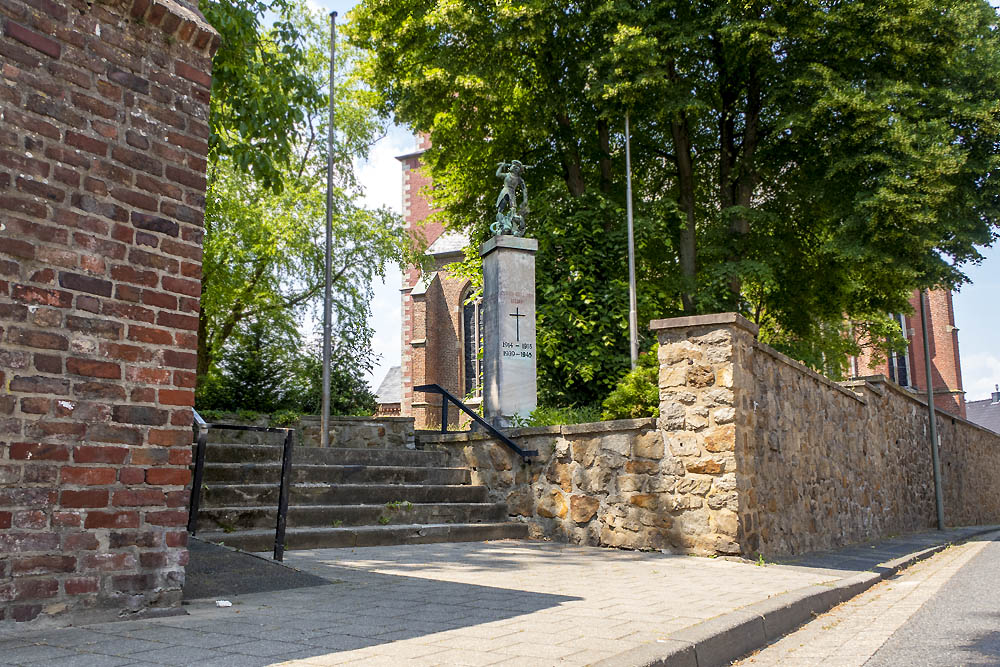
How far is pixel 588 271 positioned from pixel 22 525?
14.7m

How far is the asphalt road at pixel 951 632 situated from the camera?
423 cm

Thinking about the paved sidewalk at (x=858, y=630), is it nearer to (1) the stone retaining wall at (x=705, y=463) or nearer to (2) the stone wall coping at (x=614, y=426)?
(1) the stone retaining wall at (x=705, y=463)

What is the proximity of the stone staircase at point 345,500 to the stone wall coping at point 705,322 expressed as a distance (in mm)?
2885

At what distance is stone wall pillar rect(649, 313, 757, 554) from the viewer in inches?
310

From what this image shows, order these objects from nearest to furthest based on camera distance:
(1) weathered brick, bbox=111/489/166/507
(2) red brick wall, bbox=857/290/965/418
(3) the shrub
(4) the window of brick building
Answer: (1) weathered brick, bbox=111/489/166/507 < (3) the shrub < (2) red brick wall, bbox=857/290/965/418 < (4) the window of brick building

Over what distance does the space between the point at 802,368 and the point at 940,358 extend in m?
32.2

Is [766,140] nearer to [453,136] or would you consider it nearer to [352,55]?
[453,136]

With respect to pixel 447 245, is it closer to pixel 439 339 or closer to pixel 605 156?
pixel 439 339

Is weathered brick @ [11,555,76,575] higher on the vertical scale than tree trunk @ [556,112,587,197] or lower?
lower

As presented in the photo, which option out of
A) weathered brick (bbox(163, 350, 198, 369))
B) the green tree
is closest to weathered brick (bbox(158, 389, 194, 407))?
weathered brick (bbox(163, 350, 198, 369))

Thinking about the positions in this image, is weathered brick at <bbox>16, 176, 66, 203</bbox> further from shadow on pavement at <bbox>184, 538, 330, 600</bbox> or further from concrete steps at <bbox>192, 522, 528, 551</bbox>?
concrete steps at <bbox>192, 522, 528, 551</bbox>

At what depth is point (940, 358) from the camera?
37.6 meters

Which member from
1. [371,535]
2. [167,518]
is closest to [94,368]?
[167,518]

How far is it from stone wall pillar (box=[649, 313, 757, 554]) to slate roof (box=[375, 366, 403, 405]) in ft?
95.7
